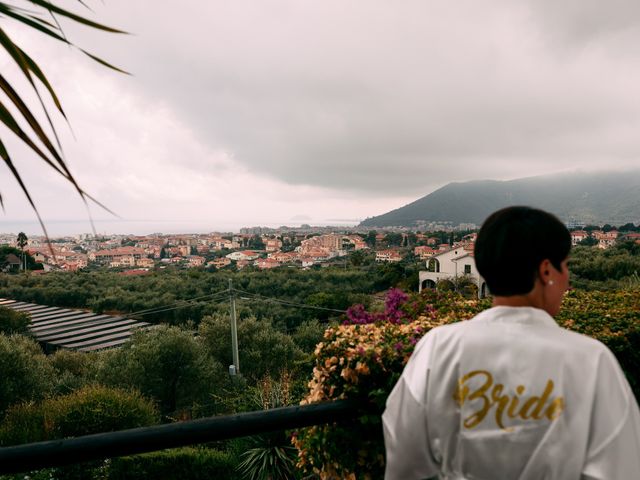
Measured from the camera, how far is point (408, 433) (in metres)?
0.94

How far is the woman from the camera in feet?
2.61

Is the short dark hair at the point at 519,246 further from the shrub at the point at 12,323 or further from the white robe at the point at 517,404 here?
the shrub at the point at 12,323

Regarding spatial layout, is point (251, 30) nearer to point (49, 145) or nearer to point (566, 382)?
point (49, 145)

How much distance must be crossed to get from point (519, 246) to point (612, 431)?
39 cm

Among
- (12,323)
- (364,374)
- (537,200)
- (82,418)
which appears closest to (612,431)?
(364,374)

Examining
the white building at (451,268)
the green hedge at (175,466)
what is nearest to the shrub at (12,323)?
the green hedge at (175,466)

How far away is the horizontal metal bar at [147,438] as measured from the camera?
101cm

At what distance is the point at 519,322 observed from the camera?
85 centimetres

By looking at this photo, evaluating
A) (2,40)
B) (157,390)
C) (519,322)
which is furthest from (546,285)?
(157,390)

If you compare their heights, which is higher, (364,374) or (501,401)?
(501,401)

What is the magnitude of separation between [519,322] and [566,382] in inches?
5.5

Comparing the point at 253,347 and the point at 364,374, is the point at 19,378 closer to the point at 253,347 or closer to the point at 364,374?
the point at 253,347

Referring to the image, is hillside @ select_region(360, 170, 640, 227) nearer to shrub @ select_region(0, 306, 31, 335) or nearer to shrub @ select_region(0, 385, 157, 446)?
shrub @ select_region(0, 306, 31, 335)

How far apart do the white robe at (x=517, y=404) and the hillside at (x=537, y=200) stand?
346 ft
